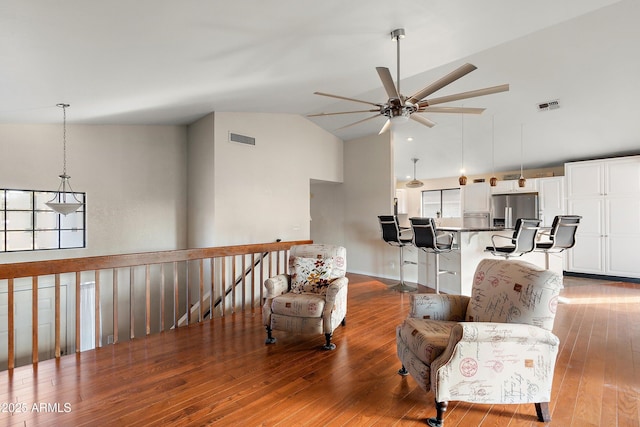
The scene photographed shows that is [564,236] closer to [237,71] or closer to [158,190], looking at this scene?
[237,71]

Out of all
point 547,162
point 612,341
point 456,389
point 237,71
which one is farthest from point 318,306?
point 547,162

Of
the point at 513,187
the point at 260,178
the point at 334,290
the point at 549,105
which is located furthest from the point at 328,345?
the point at 513,187

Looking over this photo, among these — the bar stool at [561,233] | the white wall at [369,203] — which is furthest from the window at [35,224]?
the bar stool at [561,233]

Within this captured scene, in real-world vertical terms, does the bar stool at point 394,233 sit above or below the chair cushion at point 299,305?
above

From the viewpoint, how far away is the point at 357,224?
6523mm

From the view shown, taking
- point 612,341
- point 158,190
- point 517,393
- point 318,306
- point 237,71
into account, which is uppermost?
point 237,71

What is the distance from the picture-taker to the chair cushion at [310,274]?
3.33 meters

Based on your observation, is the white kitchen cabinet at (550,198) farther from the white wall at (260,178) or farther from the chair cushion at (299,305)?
the chair cushion at (299,305)

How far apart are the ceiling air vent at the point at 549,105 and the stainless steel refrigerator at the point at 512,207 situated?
250 cm

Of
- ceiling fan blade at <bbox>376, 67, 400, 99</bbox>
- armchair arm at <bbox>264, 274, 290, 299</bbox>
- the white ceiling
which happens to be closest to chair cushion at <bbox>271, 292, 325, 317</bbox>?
armchair arm at <bbox>264, 274, 290, 299</bbox>

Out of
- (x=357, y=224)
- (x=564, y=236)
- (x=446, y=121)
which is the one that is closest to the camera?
(x=564, y=236)

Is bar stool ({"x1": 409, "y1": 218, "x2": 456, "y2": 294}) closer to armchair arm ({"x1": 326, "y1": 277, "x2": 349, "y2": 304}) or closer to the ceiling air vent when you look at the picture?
armchair arm ({"x1": 326, "y1": 277, "x2": 349, "y2": 304})

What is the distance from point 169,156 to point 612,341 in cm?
647

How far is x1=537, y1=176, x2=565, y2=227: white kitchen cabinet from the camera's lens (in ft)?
21.1
